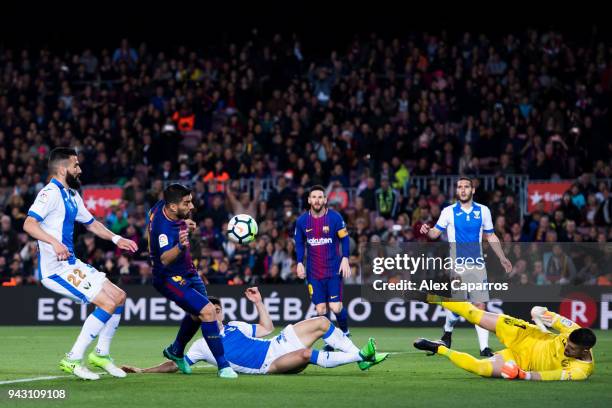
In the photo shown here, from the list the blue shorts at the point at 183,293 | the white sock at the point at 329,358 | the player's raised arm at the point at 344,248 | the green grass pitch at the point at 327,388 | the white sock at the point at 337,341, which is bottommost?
the green grass pitch at the point at 327,388

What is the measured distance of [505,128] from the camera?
80.3 ft

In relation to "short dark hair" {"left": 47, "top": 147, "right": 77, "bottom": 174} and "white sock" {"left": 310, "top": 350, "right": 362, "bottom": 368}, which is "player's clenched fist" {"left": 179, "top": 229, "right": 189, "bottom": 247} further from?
"white sock" {"left": 310, "top": 350, "right": 362, "bottom": 368}

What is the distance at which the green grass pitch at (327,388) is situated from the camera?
9.20m

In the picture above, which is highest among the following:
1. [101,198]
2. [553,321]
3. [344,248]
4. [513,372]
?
[101,198]

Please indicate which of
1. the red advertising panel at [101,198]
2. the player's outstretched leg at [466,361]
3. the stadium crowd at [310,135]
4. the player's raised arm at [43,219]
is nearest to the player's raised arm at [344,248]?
the player's outstretched leg at [466,361]

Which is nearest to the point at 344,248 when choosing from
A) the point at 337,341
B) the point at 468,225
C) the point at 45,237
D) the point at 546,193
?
the point at 468,225

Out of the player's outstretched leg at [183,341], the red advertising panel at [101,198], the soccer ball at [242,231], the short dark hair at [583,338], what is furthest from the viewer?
the red advertising panel at [101,198]

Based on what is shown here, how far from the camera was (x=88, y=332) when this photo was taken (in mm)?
10898

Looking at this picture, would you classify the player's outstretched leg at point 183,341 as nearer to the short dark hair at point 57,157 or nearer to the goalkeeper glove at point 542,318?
the short dark hair at point 57,157

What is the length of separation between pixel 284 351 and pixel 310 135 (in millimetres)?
14889

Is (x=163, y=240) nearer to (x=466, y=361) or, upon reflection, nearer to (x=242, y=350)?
(x=242, y=350)

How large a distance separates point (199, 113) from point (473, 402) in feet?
63.0

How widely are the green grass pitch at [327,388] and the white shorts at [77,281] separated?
88 cm

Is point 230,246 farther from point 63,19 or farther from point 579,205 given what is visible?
point 63,19
